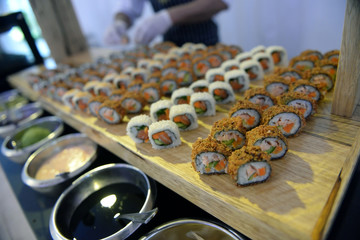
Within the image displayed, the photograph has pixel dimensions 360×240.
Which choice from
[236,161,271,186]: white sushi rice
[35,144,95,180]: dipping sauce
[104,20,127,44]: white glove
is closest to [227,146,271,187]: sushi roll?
[236,161,271,186]: white sushi rice

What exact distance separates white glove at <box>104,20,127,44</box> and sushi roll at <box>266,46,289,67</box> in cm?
224

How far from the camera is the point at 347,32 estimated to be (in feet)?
3.52

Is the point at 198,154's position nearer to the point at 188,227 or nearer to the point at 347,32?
the point at 188,227

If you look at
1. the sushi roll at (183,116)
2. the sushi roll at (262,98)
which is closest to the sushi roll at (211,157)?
the sushi roll at (183,116)

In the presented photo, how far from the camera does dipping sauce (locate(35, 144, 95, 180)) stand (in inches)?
68.1

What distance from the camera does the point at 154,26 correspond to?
9.09ft

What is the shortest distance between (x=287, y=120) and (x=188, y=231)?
2.32ft

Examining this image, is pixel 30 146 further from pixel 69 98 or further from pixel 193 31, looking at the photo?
pixel 193 31

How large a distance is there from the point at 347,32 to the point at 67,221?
1623 millimetres

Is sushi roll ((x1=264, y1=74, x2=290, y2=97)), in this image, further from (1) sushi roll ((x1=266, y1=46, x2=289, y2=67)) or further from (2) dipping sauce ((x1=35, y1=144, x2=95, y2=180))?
(2) dipping sauce ((x1=35, y1=144, x2=95, y2=180))

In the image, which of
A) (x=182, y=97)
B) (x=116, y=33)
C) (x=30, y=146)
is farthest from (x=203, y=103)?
(x=116, y=33)

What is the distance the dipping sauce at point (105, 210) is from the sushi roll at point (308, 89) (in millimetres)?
1061

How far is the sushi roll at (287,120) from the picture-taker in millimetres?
1195

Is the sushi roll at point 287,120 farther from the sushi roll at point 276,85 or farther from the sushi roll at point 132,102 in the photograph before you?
the sushi roll at point 132,102
